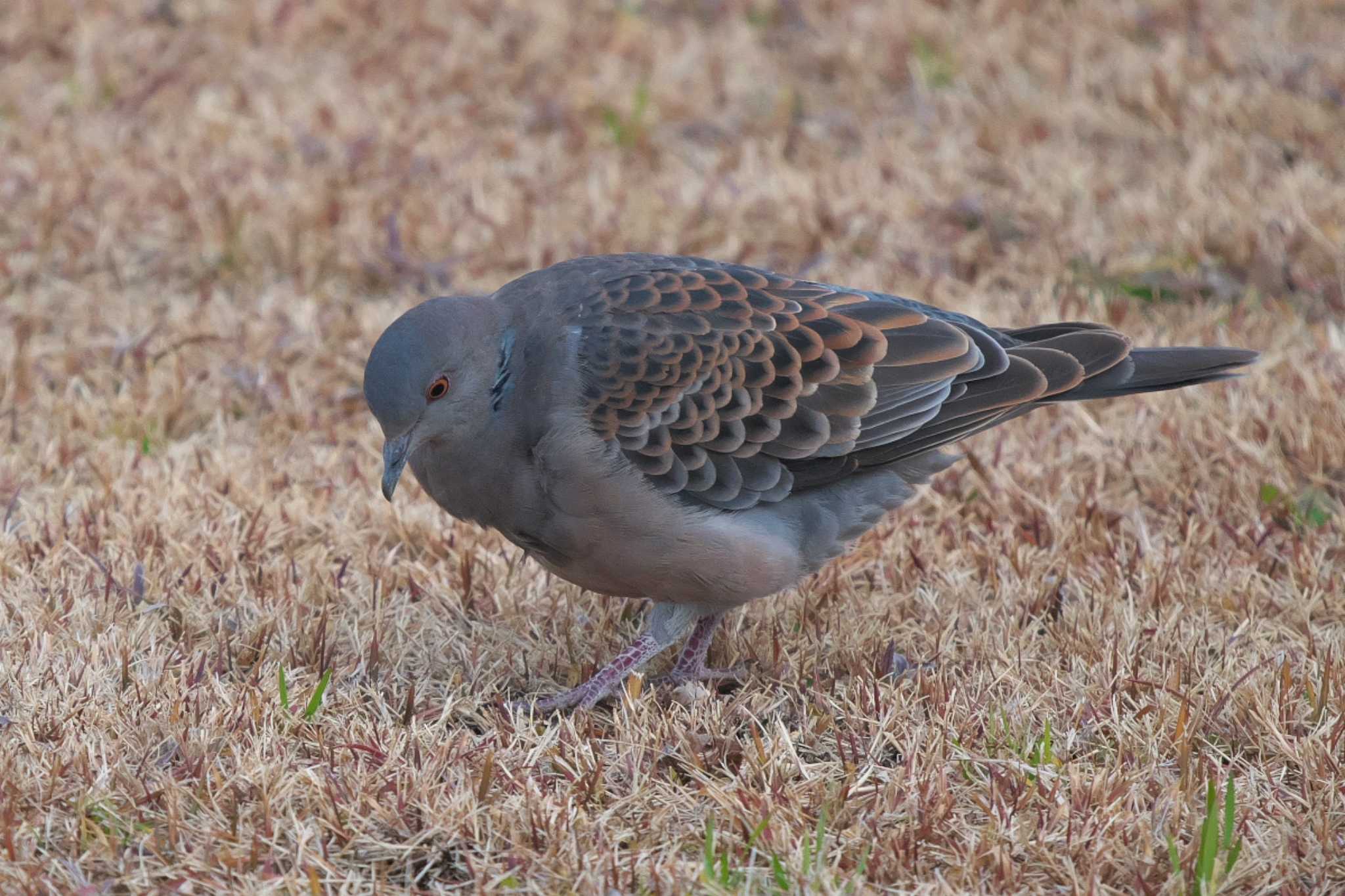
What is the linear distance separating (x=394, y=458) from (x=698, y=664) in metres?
0.94

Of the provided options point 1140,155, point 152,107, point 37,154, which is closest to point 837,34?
point 1140,155

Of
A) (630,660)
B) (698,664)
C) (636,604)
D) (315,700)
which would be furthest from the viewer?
(636,604)

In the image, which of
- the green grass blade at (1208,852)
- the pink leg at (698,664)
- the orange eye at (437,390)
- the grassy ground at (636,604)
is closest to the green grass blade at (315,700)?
the grassy ground at (636,604)

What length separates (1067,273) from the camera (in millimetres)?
6227

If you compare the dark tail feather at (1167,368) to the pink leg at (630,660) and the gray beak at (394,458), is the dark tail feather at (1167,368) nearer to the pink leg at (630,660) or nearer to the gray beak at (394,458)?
the pink leg at (630,660)

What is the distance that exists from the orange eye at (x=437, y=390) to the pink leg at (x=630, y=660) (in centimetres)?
76

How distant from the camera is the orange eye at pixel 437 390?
378 cm

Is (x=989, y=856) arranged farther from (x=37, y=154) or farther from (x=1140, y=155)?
(x=37, y=154)

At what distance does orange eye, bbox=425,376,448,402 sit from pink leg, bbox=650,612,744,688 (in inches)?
34.8

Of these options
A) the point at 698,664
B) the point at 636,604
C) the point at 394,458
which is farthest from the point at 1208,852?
the point at 394,458

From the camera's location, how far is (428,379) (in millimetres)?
3770

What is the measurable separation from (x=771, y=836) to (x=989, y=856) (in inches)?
16.9

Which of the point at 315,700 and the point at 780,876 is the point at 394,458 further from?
the point at 780,876

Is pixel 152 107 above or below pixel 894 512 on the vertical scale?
above
